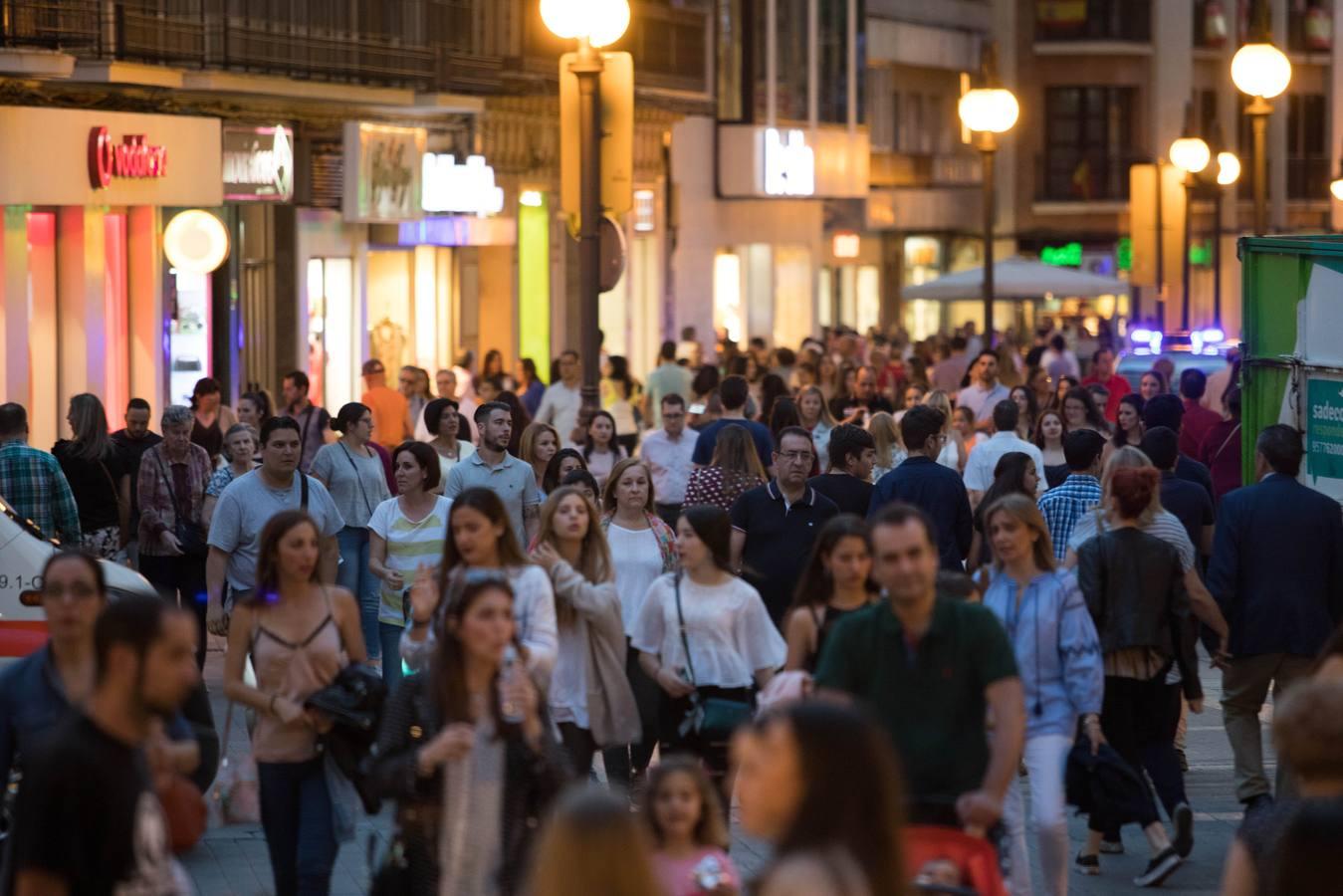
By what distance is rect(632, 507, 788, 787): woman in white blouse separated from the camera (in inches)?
396

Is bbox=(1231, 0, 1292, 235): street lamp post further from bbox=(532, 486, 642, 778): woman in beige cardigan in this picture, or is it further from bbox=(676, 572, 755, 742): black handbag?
bbox=(676, 572, 755, 742): black handbag

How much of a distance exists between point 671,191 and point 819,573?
35770mm

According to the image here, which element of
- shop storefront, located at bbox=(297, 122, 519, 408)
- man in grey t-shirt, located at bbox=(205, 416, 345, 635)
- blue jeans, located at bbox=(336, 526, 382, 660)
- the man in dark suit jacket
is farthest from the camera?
shop storefront, located at bbox=(297, 122, 519, 408)

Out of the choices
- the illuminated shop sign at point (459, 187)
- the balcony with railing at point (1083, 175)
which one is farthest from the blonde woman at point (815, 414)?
the balcony with railing at point (1083, 175)

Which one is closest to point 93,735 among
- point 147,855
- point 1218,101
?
point 147,855

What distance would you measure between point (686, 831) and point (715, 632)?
2904 millimetres

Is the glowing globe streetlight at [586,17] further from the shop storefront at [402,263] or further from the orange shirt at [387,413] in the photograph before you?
the shop storefront at [402,263]

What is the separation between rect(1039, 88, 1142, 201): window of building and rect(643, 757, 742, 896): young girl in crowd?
204 feet

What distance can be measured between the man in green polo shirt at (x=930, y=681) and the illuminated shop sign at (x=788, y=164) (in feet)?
130

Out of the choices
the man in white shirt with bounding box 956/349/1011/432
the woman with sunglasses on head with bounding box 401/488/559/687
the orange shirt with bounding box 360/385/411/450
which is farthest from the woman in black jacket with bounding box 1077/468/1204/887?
the orange shirt with bounding box 360/385/411/450

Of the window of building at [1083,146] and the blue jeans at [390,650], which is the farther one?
the window of building at [1083,146]

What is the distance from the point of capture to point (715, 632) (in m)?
10.0

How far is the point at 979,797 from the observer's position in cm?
735

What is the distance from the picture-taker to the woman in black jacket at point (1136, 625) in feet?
36.6
